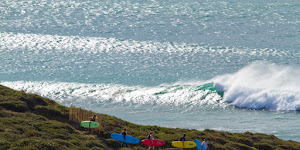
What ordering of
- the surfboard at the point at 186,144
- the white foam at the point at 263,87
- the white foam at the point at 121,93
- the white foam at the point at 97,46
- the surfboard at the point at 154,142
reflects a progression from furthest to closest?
the white foam at the point at 97,46 → the white foam at the point at 121,93 → the white foam at the point at 263,87 → the surfboard at the point at 186,144 → the surfboard at the point at 154,142

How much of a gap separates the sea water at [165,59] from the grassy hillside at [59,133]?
221 inches

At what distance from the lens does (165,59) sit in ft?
170

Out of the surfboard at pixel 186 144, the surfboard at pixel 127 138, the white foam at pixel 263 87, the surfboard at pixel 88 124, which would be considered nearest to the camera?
the surfboard at pixel 127 138

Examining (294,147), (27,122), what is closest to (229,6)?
(294,147)

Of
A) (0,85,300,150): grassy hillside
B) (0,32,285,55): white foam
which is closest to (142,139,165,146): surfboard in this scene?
(0,85,300,150): grassy hillside

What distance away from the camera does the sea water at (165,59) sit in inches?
1470

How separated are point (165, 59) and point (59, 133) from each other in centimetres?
3046

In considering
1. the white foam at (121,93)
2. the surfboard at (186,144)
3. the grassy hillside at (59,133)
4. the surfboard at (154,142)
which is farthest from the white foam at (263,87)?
the surfboard at (154,142)

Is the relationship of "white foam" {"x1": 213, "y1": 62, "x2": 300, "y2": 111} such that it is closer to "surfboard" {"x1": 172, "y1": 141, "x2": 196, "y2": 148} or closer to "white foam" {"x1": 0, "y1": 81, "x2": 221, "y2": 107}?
"white foam" {"x1": 0, "y1": 81, "x2": 221, "y2": 107}

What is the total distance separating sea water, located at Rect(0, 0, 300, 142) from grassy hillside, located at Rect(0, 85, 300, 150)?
18.4 ft

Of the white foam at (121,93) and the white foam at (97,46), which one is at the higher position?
the white foam at (97,46)

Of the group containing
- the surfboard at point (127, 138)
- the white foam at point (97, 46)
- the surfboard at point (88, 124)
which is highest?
the white foam at point (97, 46)

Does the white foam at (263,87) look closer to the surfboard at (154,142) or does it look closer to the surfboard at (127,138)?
the surfboard at (154,142)

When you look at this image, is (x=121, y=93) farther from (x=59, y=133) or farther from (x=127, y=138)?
(x=59, y=133)
